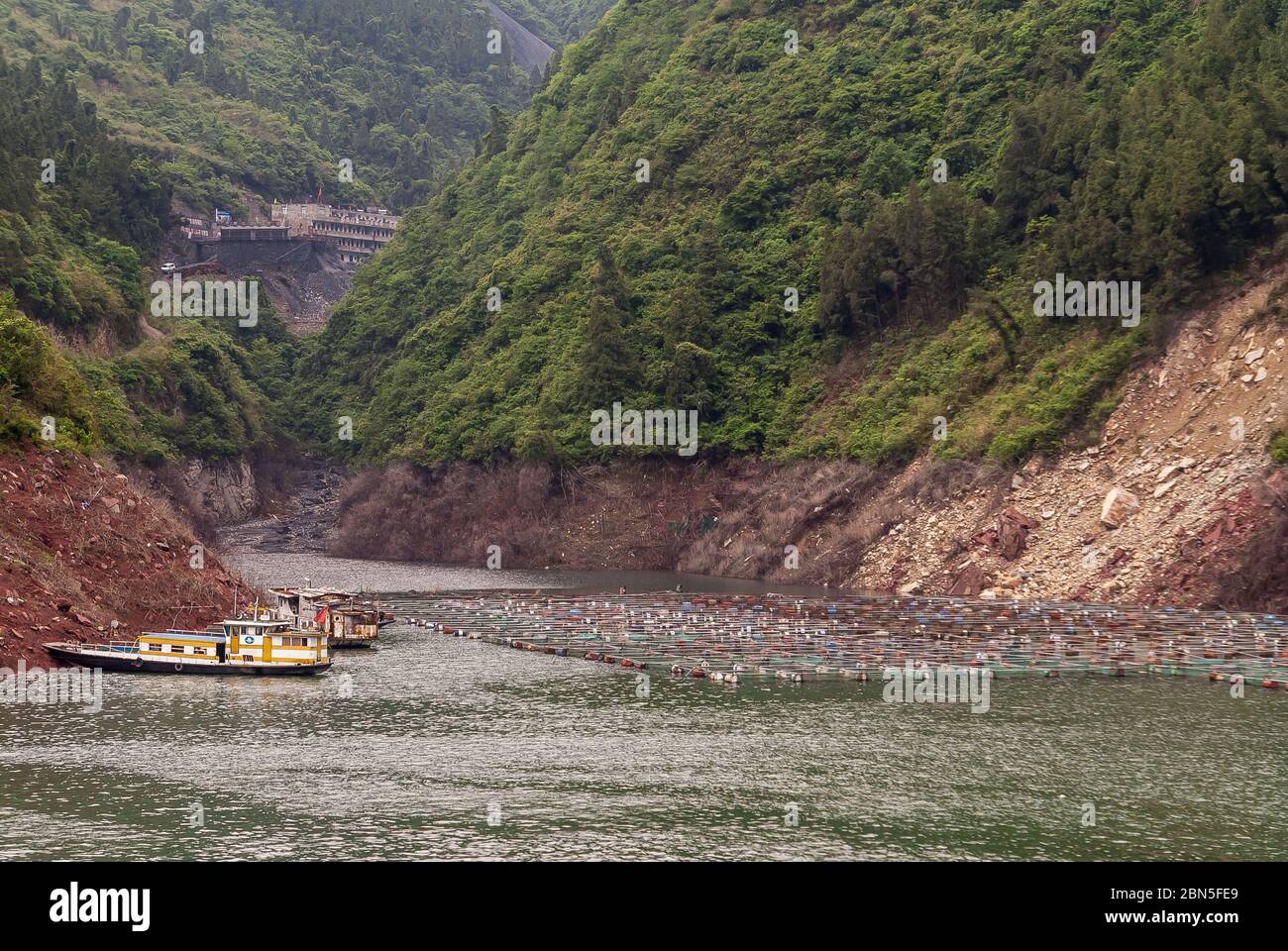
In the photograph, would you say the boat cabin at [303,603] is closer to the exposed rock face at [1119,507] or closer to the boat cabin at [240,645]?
the boat cabin at [240,645]

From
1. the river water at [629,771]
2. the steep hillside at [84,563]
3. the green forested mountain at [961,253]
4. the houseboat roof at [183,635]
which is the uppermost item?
the green forested mountain at [961,253]

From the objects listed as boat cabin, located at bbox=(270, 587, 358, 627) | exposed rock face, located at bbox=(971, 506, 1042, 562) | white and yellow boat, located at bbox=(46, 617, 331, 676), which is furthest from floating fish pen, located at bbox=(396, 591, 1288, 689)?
white and yellow boat, located at bbox=(46, 617, 331, 676)

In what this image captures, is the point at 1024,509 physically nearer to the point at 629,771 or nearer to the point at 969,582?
the point at 969,582

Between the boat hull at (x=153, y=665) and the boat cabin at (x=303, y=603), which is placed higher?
the boat cabin at (x=303, y=603)

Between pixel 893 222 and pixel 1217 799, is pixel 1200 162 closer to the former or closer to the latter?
pixel 893 222

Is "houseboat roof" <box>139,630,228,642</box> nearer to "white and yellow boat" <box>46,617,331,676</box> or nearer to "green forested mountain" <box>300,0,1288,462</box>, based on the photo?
"white and yellow boat" <box>46,617,331,676</box>

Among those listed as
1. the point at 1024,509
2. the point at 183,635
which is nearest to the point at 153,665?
the point at 183,635

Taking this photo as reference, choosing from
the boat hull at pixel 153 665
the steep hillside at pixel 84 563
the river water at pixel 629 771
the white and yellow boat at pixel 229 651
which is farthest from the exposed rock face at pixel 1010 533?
the steep hillside at pixel 84 563
